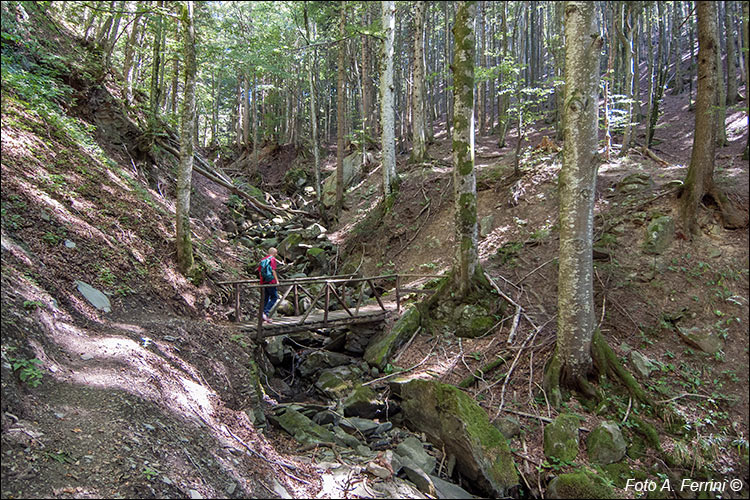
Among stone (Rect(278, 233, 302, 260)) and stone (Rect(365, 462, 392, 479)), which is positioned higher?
stone (Rect(278, 233, 302, 260))

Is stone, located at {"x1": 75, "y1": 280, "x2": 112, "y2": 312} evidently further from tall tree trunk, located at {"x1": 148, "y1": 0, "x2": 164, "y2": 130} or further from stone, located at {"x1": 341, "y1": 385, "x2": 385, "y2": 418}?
tall tree trunk, located at {"x1": 148, "y1": 0, "x2": 164, "y2": 130}

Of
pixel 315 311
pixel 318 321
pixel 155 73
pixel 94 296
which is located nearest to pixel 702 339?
pixel 318 321

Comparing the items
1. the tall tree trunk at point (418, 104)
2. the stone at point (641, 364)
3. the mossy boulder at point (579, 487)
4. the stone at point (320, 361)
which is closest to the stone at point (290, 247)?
the tall tree trunk at point (418, 104)

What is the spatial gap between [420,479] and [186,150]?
7.64 metres

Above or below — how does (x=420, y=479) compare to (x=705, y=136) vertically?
below

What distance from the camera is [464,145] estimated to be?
8.70m

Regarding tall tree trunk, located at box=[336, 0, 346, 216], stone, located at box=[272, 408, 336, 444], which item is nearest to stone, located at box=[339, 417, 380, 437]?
stone, located at box=[272, 408, 336, 444]

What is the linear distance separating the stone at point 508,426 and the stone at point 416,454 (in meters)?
1.20

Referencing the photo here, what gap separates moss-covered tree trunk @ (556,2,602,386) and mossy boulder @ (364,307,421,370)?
3282 millimetres

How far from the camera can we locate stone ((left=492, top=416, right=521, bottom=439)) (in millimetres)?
6238

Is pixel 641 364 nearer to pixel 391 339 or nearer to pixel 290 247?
pixel 391 339

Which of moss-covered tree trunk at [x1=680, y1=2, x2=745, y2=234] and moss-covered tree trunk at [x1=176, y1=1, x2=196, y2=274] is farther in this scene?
moss-covered tree trunk at [x1=176, y1=1, x2=196, y2=274]

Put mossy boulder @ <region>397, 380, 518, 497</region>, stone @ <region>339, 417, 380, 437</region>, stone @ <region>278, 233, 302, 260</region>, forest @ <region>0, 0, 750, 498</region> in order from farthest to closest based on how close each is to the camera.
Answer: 1. stone @ <region>278, 233, 302, 260</region>
2. stone @ <region>339, 417, 380, 437</region>
3. mossy boulder @ <region>397, 380, 518, 497</region>
4. forest @ <region>0, 0, 750, 498</region>

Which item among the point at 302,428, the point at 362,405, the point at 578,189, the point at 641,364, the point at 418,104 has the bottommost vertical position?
the point at 362,405
